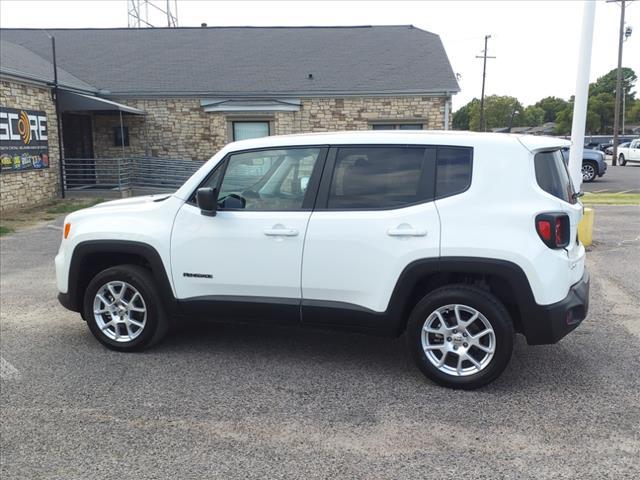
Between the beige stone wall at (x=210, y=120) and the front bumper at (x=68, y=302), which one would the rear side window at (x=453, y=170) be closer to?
the front bumper at (x=68, y=302)

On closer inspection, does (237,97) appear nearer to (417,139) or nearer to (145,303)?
(145,303)

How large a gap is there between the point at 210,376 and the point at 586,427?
2532mm

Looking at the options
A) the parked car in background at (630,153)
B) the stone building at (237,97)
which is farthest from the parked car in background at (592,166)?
the parked car in background at (630,153)

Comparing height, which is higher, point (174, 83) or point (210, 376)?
point (174, 83)

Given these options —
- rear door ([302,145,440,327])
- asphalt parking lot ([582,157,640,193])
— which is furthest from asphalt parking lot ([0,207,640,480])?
asphalt parking lot ([582,157,640,193])

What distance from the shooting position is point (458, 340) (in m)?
4.11

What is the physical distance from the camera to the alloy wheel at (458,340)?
4062 mm

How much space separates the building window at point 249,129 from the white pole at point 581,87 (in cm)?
1371

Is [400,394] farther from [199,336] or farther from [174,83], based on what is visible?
[174,83]

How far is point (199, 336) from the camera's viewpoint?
17.5 feet

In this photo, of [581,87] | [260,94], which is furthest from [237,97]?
[581,87]

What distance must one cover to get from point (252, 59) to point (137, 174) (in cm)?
665

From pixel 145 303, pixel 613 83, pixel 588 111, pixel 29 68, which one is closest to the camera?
pixel 145 303

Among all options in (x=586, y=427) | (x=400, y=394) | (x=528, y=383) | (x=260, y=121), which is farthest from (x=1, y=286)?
(x=260, y=121)
